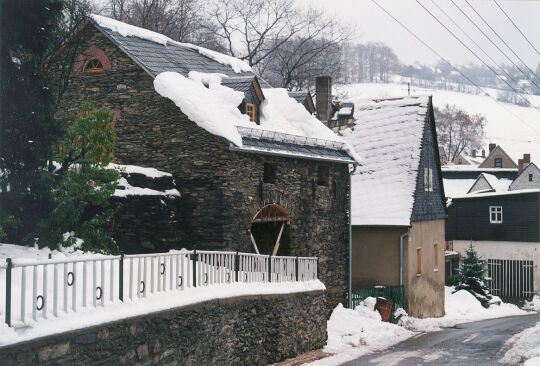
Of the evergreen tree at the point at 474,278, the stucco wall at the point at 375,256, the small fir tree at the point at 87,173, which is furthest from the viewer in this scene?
the evergreen tree at the point at 474,278

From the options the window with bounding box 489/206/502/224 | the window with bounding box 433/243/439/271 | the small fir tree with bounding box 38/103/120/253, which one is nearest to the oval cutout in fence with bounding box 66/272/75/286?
the small fir tree with bounding box 38/103/120/253

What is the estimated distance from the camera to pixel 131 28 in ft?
71.4

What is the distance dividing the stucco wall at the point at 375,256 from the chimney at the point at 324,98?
20.9 ft

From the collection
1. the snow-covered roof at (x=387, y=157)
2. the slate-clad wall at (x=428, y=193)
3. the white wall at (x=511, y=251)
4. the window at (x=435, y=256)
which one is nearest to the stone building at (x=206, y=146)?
the snow-covered roof at (x=387, y=157)

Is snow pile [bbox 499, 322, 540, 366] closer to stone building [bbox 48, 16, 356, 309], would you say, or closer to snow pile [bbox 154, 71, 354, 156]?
stone building [bbox 48, 16, 356, 309]

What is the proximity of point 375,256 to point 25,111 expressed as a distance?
17.9 metres

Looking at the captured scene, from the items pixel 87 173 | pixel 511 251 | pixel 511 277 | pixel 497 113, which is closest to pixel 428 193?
pixel 511 251

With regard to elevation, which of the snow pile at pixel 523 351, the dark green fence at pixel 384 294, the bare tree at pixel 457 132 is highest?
the bare tree at pixel 457 132

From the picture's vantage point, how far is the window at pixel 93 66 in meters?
20.8

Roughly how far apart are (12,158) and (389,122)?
21659mm

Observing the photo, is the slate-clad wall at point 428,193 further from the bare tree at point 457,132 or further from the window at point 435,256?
the bare tree at point 457,132

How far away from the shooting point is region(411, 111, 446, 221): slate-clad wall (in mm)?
29703

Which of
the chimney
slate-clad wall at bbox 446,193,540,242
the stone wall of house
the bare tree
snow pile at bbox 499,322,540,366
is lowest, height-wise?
snow pile at bbox 499,322,540,366

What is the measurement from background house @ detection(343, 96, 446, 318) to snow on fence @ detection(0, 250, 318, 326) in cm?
1220
